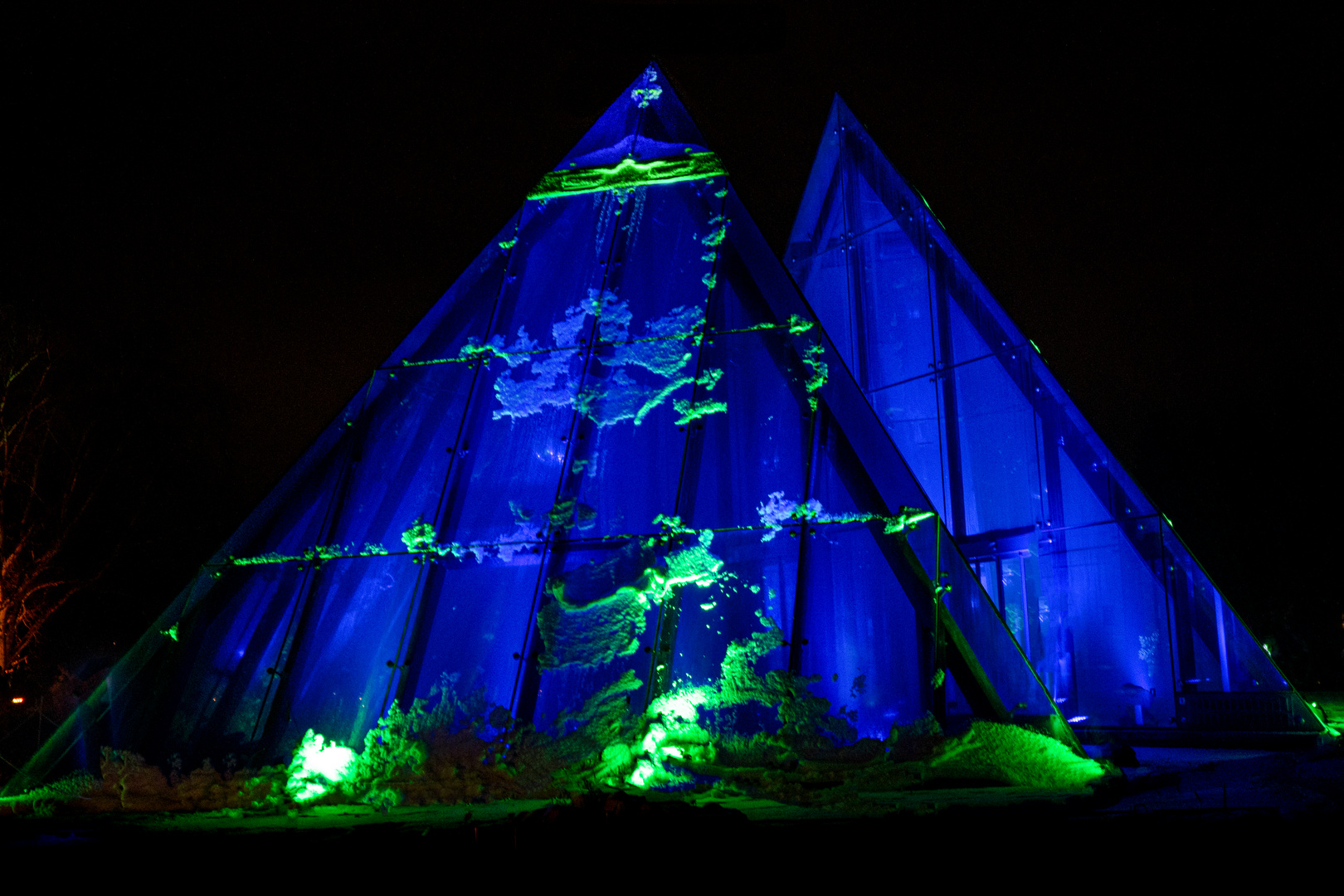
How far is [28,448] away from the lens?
1555cm

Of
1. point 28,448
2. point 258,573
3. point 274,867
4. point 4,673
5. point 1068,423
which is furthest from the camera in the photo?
point 28,448

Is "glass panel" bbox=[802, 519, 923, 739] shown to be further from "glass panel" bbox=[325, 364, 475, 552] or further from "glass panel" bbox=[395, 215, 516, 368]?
"glass panel" bbox=[395, 215, 516, 368]

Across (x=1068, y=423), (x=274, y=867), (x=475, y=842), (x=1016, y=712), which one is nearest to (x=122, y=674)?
(x=274, y=867)

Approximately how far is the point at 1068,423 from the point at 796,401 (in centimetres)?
442

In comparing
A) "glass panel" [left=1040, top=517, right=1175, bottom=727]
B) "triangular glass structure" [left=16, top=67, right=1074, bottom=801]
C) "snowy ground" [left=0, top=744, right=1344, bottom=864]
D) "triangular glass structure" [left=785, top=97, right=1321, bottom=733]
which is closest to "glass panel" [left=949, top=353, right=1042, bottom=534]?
"triangular glass structure" [left=785, top=97, right=1321, bottom=733]

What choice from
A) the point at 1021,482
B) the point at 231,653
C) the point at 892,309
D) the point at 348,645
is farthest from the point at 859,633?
the point at 892,309

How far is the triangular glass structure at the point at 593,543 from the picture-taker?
20.0 ft

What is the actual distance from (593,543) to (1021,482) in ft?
18.9

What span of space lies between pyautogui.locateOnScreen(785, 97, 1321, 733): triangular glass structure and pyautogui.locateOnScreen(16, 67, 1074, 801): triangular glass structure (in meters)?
3.95

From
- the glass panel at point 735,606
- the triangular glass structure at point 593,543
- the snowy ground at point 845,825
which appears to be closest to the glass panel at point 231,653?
the triangular glass structure at point 593,543

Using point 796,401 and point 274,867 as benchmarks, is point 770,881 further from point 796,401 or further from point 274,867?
point 796,401

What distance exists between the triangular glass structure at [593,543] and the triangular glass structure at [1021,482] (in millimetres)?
3954

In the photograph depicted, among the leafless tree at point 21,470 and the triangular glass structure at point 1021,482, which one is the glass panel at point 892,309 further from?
the leafless tree at point 21,470

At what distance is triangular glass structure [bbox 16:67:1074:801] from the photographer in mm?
6082
